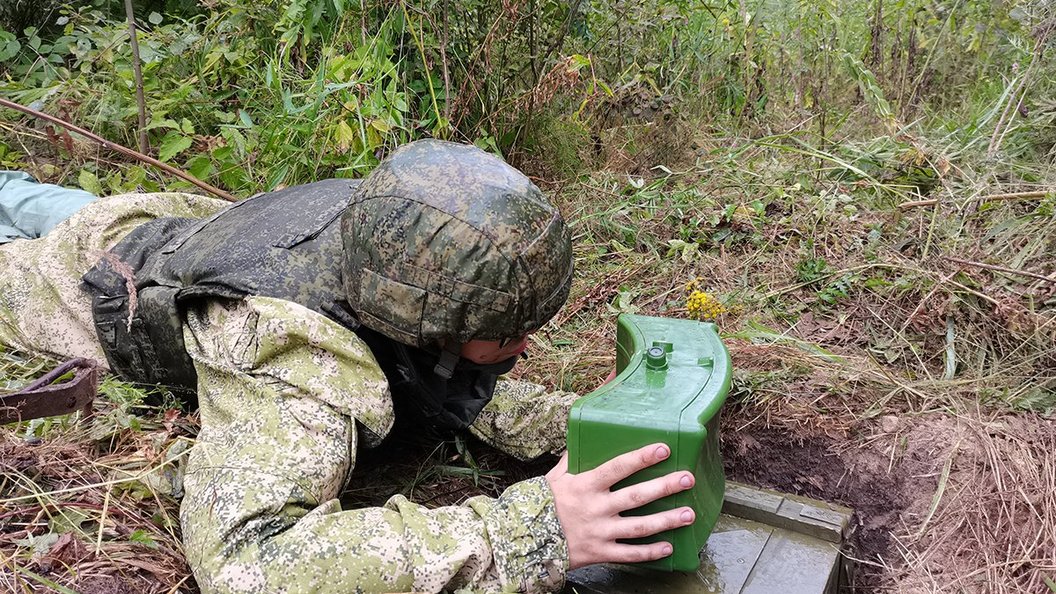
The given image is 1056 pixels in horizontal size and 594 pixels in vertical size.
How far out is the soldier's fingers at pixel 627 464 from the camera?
5.32 ft

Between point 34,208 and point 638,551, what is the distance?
258 centimetres

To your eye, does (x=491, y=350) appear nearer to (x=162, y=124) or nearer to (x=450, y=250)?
(x=450, y=250)

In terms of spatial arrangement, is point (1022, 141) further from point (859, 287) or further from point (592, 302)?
point (592, 302)

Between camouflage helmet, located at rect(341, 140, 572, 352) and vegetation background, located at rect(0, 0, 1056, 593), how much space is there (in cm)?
69

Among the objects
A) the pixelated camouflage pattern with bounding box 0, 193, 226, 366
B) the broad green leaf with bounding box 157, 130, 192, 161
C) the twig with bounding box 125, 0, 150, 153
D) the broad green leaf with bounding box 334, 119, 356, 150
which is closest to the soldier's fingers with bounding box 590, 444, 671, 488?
the pixelated camouflage pattern with bounding box 0, 193, 226, 366

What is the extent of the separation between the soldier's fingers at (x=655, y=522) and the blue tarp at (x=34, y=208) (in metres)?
2.37

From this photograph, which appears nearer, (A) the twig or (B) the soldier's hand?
(B) the soldier's hand

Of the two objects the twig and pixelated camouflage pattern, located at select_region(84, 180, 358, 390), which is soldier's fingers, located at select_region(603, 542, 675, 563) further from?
the twig

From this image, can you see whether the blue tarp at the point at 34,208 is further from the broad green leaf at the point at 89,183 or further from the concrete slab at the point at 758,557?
the concrete slab at the point at 758,557

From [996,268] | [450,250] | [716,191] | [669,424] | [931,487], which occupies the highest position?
[450,250]

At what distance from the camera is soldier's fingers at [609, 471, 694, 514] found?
1.63 meters

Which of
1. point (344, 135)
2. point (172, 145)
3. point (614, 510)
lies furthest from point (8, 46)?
point (614, 510)

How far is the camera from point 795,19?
15.8 feet

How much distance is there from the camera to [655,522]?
166 cm
